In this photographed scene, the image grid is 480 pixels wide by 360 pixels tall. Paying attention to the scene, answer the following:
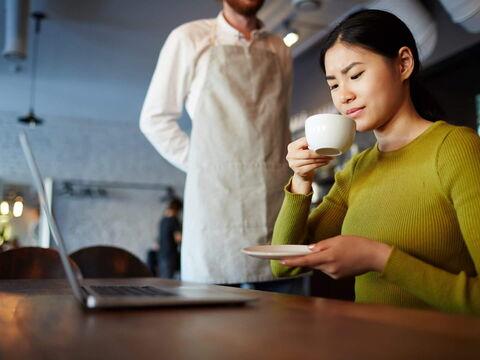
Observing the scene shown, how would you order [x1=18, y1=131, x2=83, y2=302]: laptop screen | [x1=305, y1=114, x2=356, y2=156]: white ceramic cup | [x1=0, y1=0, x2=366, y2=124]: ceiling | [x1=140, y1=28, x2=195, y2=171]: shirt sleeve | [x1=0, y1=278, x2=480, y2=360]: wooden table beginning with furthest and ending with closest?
[x1=0, y1=0, x2=366, y2=124]: ceiling → [x1=140, y1=28, x2=195, y2=171]: shirt sleeve → [x1=305, y1=114, x2=356, y2=156]: white ceramic cup → [x1=18, y1=131, x2=83, y2=302]: laptop screen → [x1=0, y1=278, x2=480, y2=360]: wooden table

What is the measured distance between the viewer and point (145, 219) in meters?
8.43

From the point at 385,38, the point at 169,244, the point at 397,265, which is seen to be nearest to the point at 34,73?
the point at 169,244

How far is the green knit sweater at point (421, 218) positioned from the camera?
0.86 m

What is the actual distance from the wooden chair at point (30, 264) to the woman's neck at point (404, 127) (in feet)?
3.46

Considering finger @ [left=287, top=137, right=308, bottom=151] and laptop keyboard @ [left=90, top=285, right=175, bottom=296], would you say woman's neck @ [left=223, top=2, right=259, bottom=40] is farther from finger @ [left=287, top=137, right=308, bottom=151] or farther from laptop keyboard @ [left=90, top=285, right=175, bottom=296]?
laptop keyboard @ [left=90, top=285, right=175, bottom=296]

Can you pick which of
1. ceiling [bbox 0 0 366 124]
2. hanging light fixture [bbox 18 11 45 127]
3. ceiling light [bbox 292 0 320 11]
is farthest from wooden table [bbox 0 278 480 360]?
hanging light fixture [bbox 18 11 45 127]

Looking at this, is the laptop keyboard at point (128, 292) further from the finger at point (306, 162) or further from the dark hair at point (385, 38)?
the dark hair at point (385, 38)

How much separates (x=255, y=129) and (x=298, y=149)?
66 centimetres

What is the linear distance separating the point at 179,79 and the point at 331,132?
952 mm

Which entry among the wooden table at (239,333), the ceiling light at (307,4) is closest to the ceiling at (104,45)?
the ceiling light at (307,4)

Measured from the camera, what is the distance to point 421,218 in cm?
100

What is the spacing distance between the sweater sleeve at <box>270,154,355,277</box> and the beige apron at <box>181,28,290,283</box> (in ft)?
1.38

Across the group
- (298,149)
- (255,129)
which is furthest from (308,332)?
(255,129)

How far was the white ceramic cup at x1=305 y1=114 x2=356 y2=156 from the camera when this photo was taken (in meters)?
0.99
